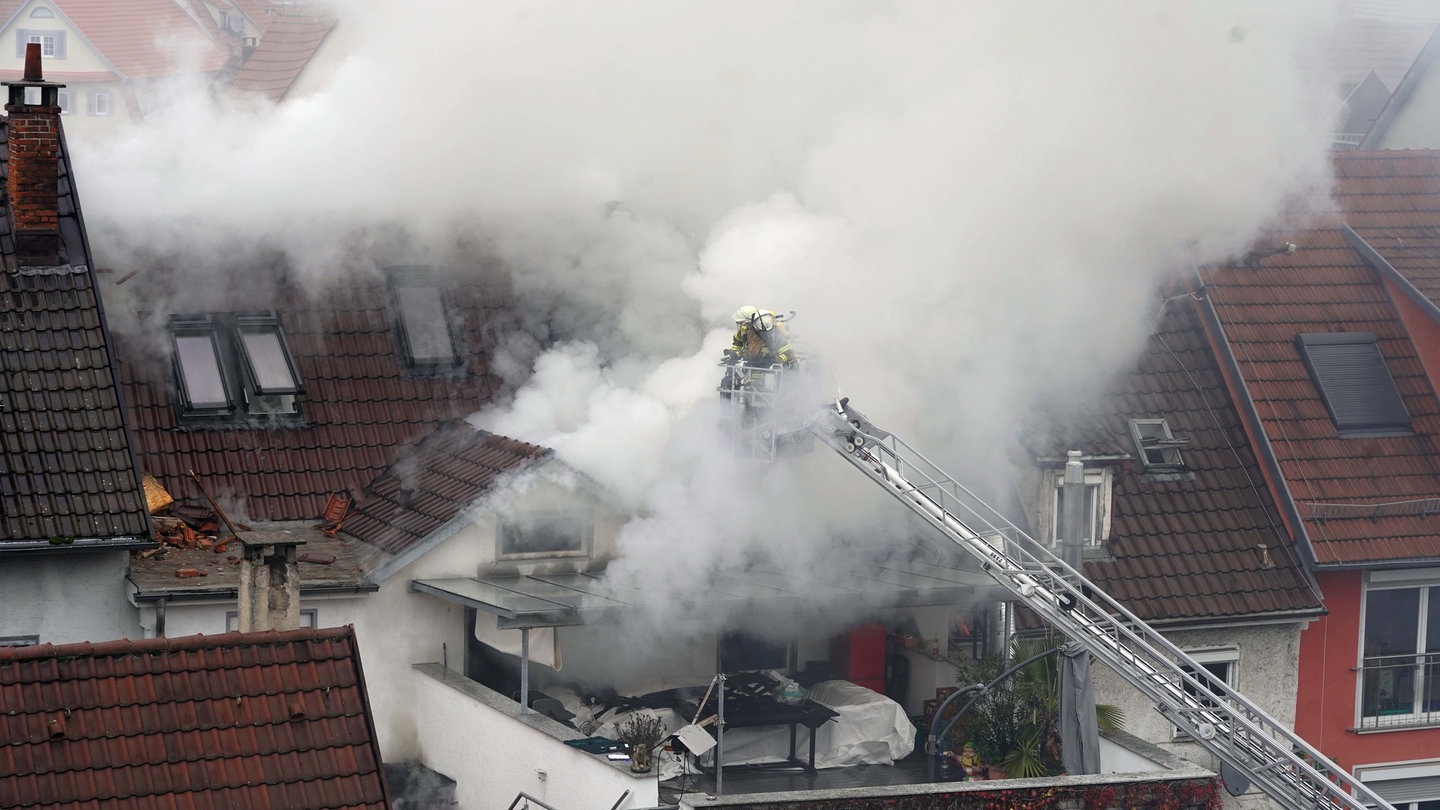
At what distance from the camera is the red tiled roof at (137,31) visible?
2286 inches

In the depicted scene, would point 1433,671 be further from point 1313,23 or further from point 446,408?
point 446,408

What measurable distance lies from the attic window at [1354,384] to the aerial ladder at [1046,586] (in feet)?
15.2

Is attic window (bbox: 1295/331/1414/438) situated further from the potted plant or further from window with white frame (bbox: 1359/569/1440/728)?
the potted plant

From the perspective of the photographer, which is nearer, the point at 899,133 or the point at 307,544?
the point at 307,544

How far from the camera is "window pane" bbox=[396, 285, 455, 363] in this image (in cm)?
2062

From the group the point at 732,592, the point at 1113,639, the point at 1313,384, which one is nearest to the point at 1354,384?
the point at 1313,384

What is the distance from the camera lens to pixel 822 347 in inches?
818

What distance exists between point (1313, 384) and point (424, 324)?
1014 cm

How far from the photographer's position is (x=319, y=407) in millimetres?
19859

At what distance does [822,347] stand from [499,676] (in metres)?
5.04

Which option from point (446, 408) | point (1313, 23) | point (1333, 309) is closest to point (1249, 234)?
point (1333, 309)

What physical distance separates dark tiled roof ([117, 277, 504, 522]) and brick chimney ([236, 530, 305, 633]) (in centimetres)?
501

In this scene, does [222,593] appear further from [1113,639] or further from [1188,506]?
[1188,506]

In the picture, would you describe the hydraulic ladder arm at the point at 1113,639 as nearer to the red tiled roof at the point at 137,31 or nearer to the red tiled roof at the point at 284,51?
the red tiled roof at the point at 284,51
